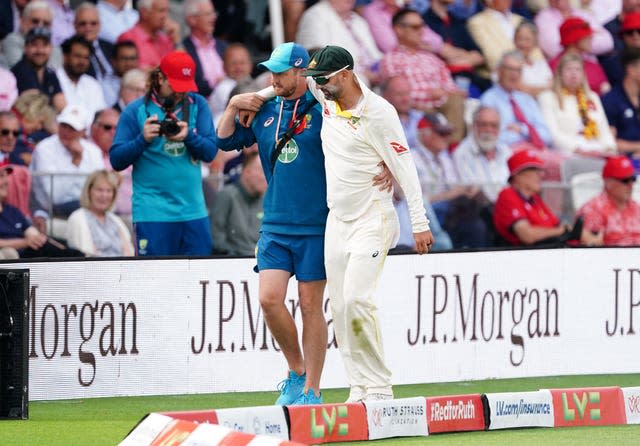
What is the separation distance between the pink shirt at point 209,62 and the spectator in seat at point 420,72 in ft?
5.99

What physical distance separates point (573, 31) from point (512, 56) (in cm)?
90

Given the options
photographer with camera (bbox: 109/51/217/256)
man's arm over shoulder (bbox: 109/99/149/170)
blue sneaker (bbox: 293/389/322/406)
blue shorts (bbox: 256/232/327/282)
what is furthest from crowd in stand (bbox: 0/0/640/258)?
blue sneaker (bbox: 293/389/322/406)

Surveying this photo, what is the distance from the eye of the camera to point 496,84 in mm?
15805

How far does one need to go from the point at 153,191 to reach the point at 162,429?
437 cm

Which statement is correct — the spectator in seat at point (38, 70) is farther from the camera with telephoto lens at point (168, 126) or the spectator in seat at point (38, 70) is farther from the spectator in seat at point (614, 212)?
the spectator in seat at point (614, 212)

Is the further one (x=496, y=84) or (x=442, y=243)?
(x=496, y=84)

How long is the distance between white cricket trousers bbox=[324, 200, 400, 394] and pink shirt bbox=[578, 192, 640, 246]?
19.8 ft

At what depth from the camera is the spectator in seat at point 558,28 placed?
16.6 m

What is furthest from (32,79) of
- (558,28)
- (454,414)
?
(558,28)

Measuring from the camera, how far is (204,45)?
13891 millimetres

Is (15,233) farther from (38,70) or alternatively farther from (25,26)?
(25,26)

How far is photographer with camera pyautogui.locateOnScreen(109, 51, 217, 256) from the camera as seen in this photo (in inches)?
403

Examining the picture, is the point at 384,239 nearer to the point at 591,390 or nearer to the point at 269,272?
the point at 269,272

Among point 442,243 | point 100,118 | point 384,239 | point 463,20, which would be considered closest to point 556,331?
point 442,243
